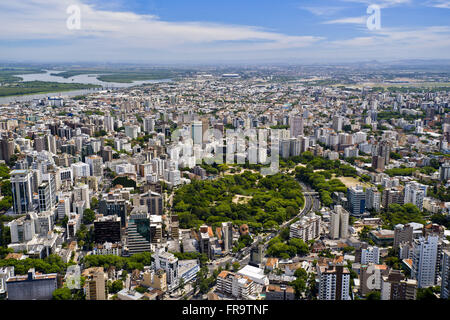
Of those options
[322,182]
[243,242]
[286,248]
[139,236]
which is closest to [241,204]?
[243,242]

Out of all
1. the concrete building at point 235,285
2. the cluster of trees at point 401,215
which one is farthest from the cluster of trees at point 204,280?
the cluster of trees at point 401,215

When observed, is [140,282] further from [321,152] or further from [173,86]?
[173,86]

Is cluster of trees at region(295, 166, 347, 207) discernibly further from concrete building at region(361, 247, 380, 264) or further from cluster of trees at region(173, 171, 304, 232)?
concrete building at region(361, 247, 380, 264)

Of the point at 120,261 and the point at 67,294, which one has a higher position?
the point at 67,294

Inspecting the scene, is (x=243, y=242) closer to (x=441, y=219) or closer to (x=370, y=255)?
(x=370, y=255)

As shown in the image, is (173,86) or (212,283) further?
(173,86)

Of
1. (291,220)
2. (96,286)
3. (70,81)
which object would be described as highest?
(70,81)
